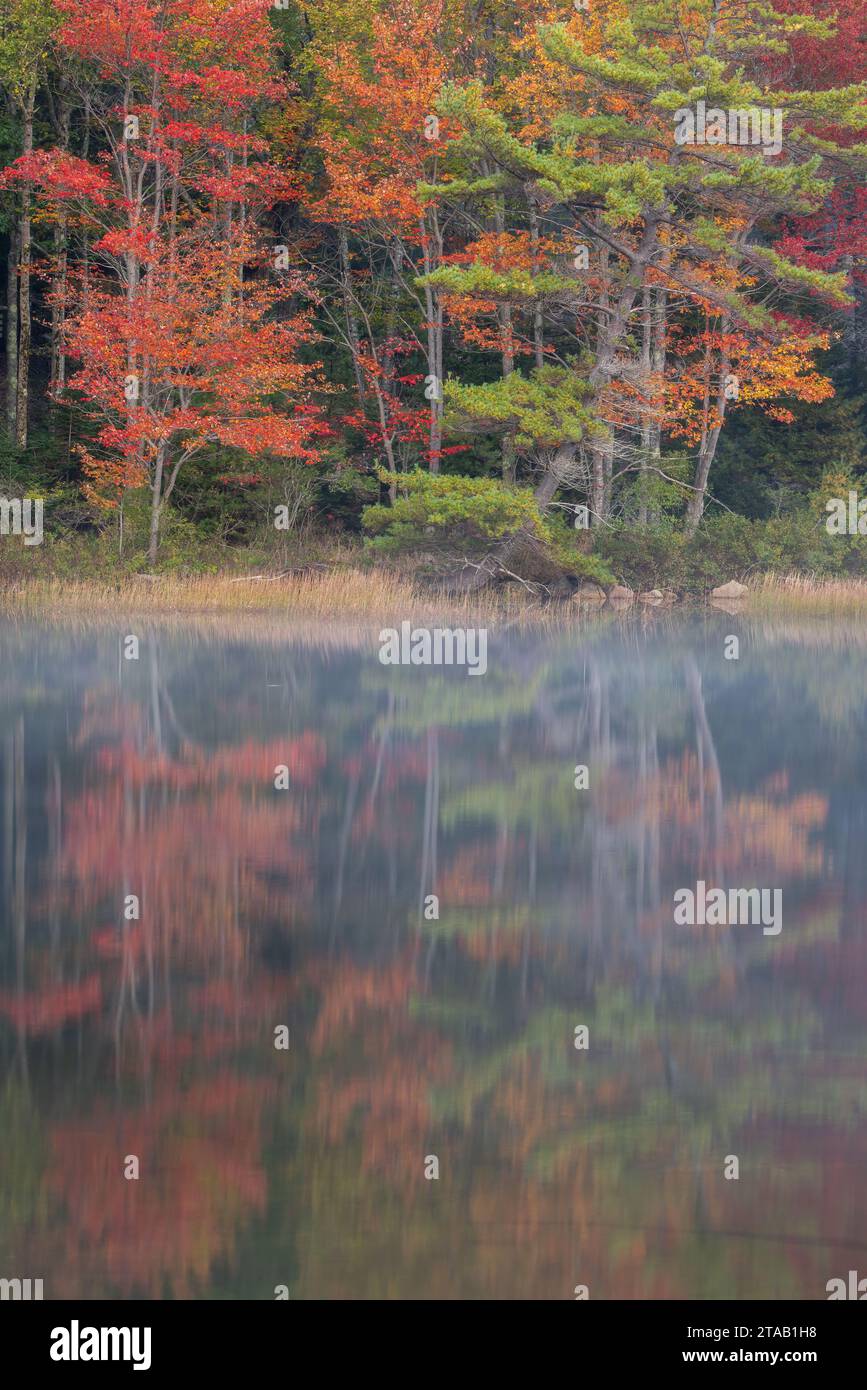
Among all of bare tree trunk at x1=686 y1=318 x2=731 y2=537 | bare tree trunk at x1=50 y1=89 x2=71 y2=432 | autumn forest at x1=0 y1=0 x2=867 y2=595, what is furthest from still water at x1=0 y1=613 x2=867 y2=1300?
bare tree trunk at x1=50 y1=89 x2=71 y2=432

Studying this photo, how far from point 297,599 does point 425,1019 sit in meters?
21.0

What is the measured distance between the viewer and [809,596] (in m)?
28.9

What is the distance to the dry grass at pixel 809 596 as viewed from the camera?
28.5 metres

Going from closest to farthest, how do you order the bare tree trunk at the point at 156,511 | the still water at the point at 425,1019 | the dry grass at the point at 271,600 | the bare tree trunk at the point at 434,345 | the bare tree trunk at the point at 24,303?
the still water at the point at 425,1019, the dry grass at the point at 271,600, the bare tree trunk at the point at 156,511, the bare tree trunk at the point at 434,345, the bare tree trunk at the point at 24,303

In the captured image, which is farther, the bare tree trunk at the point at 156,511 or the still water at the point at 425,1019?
the bare tree trunk at the point at 156,511

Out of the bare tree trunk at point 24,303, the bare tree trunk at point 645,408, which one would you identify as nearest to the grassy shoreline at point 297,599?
the bare tree trunk at point 645,408

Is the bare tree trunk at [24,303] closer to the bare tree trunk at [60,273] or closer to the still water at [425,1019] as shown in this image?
the bare tree trunk at [60,273]

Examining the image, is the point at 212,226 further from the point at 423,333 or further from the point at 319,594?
the point at 319,594

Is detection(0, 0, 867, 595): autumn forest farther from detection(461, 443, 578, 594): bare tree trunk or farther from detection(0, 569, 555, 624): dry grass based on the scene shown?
detection(0, 569, 555, 624): dry grass

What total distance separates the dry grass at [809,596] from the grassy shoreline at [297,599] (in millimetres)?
38

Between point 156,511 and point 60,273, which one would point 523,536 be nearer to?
point 156,511

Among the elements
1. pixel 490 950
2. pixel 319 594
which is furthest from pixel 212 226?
pixel 490 950

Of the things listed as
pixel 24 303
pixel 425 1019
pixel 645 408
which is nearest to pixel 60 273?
pixel 24 303

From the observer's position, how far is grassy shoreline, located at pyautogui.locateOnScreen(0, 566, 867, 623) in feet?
86.0
